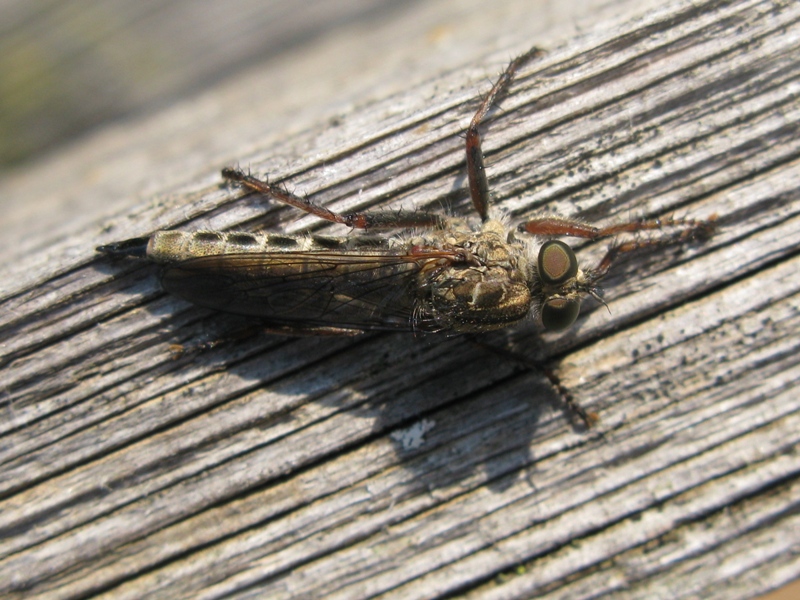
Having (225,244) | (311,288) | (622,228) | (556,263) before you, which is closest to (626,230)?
(622,228)

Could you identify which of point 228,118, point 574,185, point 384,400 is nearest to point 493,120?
point 574,185

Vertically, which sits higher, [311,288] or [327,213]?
[327,213]

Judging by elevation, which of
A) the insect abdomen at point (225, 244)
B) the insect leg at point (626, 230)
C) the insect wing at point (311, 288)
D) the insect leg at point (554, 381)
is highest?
the insect abdomen at point (225, 244)

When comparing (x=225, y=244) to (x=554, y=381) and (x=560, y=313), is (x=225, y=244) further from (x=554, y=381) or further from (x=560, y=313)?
(x=554, y=381)

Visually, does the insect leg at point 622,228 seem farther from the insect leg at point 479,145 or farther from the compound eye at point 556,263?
the insect leg at point 479,145

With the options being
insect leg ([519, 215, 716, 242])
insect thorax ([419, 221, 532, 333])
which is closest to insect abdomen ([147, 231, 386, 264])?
insect thorax ([419, 221, 532, 333])

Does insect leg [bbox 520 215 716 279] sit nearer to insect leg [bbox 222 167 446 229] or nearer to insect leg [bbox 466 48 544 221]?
insect leg [bbox 466 48 544 221]

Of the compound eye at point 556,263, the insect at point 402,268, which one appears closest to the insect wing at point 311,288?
the insect at point 402,268
